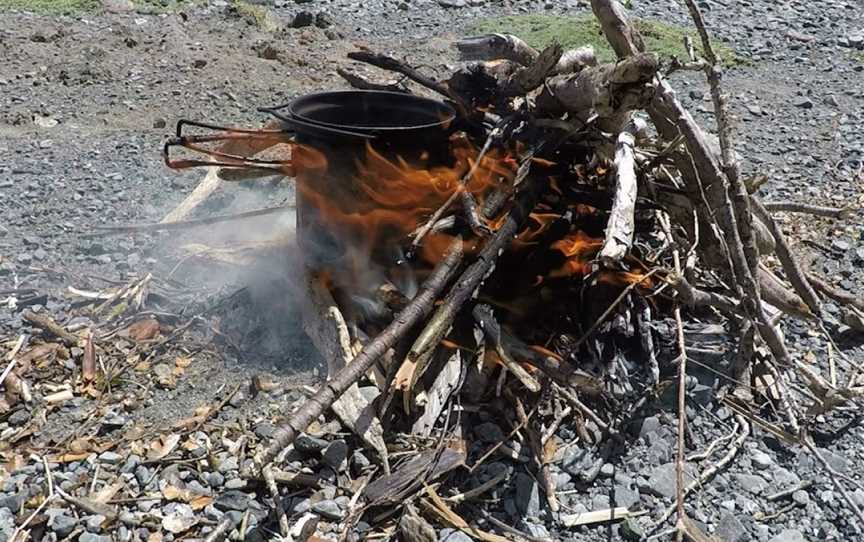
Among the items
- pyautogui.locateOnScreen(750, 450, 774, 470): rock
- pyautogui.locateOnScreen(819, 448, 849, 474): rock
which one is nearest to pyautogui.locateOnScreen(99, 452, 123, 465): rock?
pyautogui.locateOnScreen(750, 450, 774, 470): rock

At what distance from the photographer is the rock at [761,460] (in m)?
3.33

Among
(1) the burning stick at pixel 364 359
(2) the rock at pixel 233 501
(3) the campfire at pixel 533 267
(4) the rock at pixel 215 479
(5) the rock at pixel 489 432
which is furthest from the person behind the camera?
(5) the rock at pixel 489 432

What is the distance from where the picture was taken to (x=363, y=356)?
9.40ft

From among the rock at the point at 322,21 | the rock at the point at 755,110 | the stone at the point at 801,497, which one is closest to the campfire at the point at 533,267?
the stone at the point at 801,497

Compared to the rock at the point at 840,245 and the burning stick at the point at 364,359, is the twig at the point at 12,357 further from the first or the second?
the rock at the point at 840,245

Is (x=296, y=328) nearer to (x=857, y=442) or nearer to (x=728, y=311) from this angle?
A: (x=728, y=311)

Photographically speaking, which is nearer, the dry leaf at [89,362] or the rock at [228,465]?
the rock at [228,465]

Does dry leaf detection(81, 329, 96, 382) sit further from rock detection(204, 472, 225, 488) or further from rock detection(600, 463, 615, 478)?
rock detection(600, 463, 615, 478)

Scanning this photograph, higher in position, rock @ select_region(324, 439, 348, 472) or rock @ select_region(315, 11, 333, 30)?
rock @ select_region(324, 439, 348, 472)

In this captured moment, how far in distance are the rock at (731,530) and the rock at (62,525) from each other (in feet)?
7.85

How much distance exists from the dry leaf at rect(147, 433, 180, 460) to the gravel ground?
41 millimetres

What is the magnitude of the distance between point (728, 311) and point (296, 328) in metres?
2.08

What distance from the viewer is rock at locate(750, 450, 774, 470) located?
3332 mm

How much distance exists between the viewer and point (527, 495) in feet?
10.1
